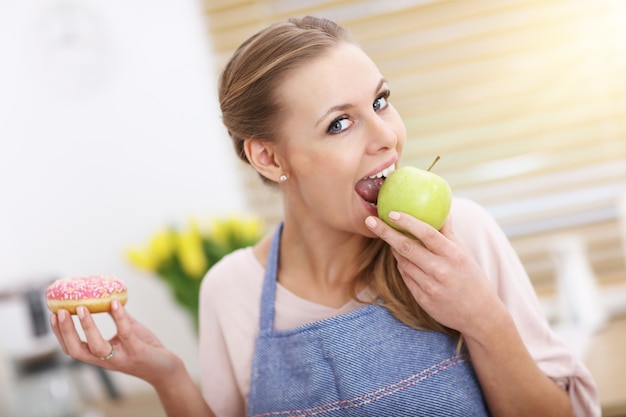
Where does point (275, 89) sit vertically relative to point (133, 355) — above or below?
above

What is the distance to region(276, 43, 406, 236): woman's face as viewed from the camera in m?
1.19

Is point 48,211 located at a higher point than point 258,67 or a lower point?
lower

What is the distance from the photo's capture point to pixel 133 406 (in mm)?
2734

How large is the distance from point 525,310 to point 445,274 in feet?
0.70

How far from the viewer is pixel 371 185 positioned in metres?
1.24

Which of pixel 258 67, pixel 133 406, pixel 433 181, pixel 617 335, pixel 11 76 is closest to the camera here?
pixel 433 181

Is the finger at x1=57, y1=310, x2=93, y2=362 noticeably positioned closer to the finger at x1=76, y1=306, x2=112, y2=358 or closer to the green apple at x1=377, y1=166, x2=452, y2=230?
the finger at x1=76, y1=306, x2=112, y2=358

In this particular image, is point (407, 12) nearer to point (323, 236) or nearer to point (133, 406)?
point (323, 236)

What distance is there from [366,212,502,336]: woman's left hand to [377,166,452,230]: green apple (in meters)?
0.04

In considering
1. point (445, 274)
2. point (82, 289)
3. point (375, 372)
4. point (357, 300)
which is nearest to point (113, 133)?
point (82, 289)

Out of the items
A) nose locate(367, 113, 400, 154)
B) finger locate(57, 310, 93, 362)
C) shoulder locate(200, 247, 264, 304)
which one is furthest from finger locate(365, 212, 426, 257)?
finger locate(57, 310, 93, 362)

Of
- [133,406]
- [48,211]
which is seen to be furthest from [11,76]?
[133,406]

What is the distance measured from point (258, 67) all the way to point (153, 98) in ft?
5.27

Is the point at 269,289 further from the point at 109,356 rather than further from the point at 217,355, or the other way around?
the point at 109,356
